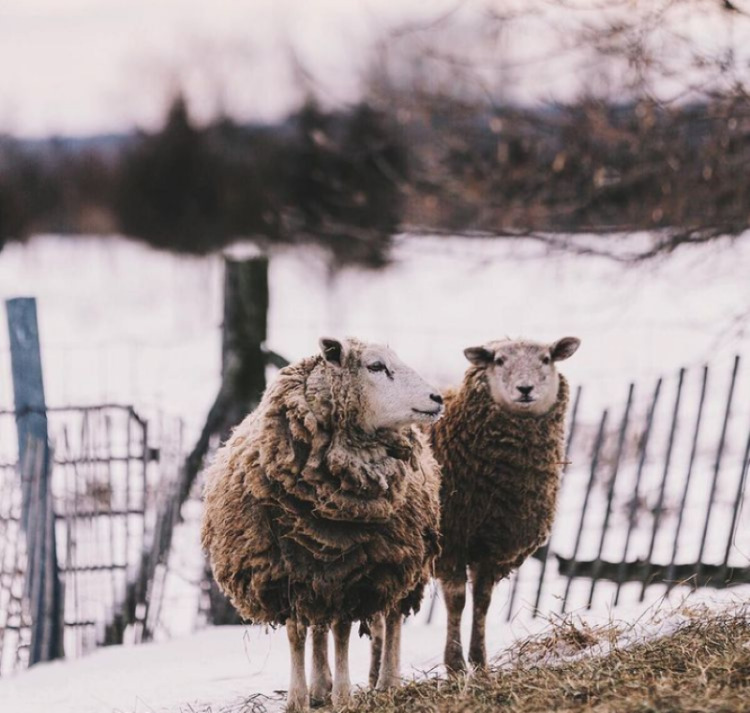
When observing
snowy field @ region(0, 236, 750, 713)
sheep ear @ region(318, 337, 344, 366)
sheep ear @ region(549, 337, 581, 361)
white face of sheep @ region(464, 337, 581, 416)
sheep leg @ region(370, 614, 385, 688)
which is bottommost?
snowy field @ region(0, 236, 750, 713)

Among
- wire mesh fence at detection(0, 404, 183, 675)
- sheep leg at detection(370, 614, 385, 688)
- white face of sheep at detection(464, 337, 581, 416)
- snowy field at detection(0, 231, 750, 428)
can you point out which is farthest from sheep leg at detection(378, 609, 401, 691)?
snowy field at detection(0, 231, 750, 428)

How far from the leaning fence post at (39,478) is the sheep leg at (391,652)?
6.80ft

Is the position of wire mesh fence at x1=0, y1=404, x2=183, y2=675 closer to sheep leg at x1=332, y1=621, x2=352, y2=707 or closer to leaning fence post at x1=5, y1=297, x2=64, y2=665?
leaning fence post at x1=5, y1=297, x2=64, y2=665

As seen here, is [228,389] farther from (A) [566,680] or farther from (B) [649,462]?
(B) [649,462]

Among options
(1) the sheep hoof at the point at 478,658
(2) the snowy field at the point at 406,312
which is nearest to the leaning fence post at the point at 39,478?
(1) the sheep hoof at the point at 478,658

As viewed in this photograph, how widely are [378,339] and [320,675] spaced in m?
7.17

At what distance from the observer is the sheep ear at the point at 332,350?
4.90 metres

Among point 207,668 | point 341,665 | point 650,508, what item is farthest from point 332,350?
point 650,508

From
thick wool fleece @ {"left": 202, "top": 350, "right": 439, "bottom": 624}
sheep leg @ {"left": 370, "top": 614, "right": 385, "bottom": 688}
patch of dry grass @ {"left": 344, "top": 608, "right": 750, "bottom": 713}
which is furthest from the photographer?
sheep leg @ {"left": 370, "top": 614, "right": 385, "bottom": 688}

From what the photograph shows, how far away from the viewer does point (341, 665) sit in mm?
4914

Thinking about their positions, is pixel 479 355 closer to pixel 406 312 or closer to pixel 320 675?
pixel 320 675

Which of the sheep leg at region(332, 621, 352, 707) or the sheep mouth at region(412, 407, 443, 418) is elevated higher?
the sheep mouth at region(412, 407, 443, 418)

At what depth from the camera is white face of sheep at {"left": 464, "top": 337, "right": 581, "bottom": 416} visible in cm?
552

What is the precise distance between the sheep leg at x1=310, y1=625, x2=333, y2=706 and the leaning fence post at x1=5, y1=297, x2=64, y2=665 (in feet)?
6.43
